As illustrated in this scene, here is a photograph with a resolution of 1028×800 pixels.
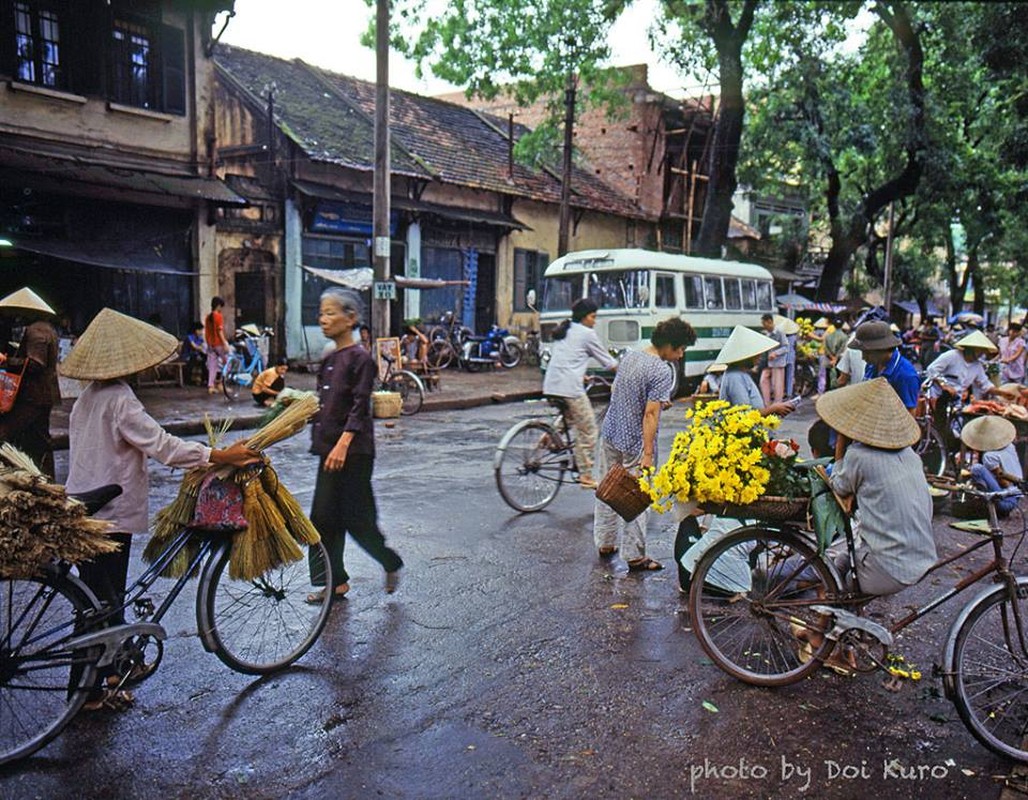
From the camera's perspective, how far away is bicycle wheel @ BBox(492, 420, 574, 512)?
7.11m

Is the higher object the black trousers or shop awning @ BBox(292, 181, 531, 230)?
shop awning @ BBox(292, 181, 531, 230)

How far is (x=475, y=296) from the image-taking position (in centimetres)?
2364

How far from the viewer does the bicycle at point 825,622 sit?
3424 mm

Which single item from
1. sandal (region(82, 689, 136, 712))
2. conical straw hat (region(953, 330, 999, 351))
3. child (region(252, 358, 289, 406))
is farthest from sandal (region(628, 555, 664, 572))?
conical straw hat (region(953, 330, 999, 351))

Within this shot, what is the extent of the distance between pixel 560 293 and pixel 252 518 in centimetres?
1379

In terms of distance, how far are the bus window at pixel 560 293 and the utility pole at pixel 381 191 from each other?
14.5ft

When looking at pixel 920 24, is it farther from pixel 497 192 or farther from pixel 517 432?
pixel 517 432

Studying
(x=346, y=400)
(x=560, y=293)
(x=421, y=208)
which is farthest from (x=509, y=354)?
(x=346, y=400)

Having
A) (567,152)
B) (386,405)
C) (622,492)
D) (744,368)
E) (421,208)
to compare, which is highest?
(567,152)

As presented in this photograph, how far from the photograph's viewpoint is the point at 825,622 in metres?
3.83

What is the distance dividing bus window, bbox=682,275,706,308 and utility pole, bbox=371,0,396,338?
250 inches

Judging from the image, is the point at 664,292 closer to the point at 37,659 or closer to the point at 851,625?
the point at 851,625

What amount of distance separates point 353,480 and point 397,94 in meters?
22.7

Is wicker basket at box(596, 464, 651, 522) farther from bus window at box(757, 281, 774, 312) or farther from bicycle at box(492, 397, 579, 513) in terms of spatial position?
bus window at box(757, 281, 774, 312)
